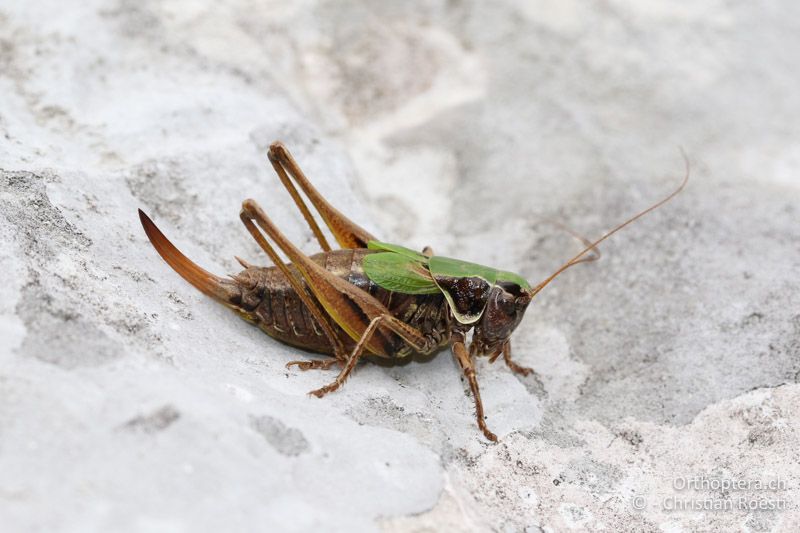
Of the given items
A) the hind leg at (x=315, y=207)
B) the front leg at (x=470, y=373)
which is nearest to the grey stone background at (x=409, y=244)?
the front leg at (x=470, y=373)

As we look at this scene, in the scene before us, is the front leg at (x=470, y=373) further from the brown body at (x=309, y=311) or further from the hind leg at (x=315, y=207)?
the hind leg at (x=315, y=207)

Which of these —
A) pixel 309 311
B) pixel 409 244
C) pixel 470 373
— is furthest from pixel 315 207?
pixel 470 373

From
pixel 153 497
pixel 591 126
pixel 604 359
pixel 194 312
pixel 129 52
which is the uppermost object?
pixel 129 52

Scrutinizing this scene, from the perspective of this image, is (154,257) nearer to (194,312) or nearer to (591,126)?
(194,312)

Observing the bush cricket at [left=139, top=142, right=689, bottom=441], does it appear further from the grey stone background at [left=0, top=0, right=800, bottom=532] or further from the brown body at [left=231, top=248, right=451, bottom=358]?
the grey stone background at [left=0, top=0, right=800, bottom=532]

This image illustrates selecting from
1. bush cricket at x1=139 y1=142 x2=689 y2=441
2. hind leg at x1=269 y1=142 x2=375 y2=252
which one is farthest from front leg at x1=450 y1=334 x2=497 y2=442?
hind leg at x1=269 y1=142 x2=375 y2=252

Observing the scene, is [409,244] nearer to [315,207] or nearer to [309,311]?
[315,207]

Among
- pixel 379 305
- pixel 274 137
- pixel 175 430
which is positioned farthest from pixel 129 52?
pixel 175 430
